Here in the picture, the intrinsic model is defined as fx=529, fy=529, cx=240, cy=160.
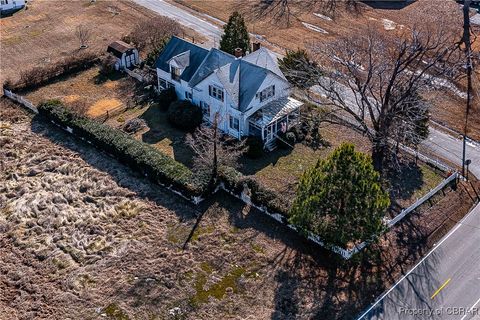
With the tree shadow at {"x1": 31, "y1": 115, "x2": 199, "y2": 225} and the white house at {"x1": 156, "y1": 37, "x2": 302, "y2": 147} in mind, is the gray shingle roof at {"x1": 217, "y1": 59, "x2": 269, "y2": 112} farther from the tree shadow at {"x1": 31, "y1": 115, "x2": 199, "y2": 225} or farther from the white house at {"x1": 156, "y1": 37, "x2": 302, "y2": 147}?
the tree shadow at {"x1": 31, "y1": 115, "x2": 199, "y2": 225}

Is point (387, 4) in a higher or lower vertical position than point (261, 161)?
higher

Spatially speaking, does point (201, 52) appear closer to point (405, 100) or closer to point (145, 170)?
point (145, 170)

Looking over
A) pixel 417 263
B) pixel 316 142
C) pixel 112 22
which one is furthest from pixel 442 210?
pixel 112 22

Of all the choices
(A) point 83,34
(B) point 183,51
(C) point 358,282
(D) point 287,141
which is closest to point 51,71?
(A) point 83,34

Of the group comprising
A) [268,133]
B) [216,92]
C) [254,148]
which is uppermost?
[216,92]

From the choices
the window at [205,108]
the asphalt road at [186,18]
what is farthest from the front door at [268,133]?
the asphalt road at [186,18]

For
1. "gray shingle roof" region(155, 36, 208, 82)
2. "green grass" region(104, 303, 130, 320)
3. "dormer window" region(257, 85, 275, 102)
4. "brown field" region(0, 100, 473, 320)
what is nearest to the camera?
"green grass" region(104, 303, 130, 320)

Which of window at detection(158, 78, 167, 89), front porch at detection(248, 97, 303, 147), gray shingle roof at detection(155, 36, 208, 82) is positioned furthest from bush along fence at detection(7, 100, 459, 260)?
gray shingle roof at detection(155, 36, 208, 82)

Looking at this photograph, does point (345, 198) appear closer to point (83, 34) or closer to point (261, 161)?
point (261, 161)
